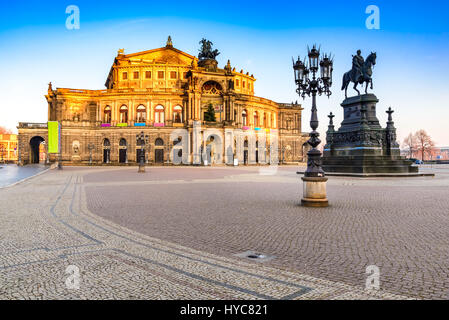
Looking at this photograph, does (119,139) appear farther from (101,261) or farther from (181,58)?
(101,261)

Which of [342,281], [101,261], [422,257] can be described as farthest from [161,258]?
[422,257]

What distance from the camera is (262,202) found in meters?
11.9

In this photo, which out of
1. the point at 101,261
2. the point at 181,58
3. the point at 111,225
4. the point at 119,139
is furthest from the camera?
the point at 181,58

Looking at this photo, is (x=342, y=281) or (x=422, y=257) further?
(x=422, y=257)

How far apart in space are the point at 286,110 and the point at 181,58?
97.3ft

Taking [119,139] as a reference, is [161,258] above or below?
below

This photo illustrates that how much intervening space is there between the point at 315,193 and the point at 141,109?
204 feet

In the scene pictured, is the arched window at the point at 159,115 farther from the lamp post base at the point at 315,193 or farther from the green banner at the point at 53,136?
the lamp post base at the point at 315,193

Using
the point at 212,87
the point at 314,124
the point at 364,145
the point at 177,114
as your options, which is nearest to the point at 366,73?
the point at 364,145

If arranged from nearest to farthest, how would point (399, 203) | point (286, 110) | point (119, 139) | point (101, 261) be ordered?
1. point (101, 261)
2. point (399, 203)
3. point (119, 139)
4. point (286, 110)

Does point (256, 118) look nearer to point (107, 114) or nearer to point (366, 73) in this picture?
point (107, 114)

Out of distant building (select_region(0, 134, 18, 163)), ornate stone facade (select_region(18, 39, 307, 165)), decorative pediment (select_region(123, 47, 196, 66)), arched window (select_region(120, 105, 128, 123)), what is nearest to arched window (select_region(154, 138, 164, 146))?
ornate stone facade (select_region(18, 39, 307, 165))

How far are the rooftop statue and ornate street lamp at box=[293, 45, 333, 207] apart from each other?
64828 mm

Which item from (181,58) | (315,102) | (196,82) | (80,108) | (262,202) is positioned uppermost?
(181,58)
